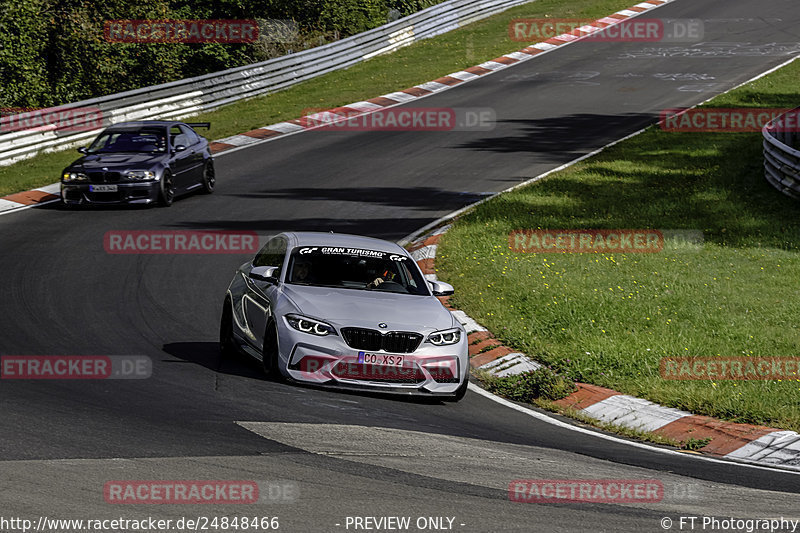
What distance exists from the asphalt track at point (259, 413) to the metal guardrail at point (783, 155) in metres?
4.71

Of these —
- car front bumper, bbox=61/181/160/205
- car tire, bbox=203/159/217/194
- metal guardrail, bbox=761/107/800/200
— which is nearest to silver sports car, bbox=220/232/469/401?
car front bumper, bbox=61/181/160/205

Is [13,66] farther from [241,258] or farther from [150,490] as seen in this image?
[150,490]

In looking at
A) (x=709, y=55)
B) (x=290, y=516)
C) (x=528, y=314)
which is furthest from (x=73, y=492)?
(x=709, y=55)

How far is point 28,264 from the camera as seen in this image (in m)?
16.2

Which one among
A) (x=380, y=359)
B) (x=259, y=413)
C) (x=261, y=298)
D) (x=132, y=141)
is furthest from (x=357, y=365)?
(x=132, y=141)

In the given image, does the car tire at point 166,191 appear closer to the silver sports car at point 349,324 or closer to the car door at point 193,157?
the car door at point 193,157

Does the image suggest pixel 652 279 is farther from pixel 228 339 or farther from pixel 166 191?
pixel 166 191

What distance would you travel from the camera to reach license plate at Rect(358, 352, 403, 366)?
10273 millimetres

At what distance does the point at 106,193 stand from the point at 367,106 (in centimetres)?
1200

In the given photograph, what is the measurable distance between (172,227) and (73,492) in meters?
12.6

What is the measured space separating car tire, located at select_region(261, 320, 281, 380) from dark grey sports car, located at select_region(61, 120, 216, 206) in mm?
10588

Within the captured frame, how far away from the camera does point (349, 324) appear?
33.8ft

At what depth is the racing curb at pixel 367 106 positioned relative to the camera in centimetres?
2188

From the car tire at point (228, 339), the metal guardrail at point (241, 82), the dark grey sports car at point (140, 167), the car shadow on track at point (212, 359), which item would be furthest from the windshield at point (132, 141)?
the car tire at point (228, 339)
